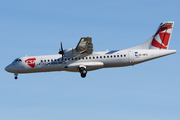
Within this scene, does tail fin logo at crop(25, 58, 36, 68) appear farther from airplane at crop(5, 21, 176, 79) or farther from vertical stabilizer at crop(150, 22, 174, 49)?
vertical stabilizer at crop(150, 22, 174, 49)

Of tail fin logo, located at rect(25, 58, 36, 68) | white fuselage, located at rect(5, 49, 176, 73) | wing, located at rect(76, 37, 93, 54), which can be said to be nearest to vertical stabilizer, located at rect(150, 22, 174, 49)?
white fuselage, located at rect(5, 49, 176, 73)

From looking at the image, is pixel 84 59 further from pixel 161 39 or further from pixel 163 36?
pixel 163 36

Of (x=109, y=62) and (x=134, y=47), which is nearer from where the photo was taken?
(x=109, y=62)

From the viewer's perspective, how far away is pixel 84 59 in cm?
3212

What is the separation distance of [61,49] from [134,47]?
9.46 meters

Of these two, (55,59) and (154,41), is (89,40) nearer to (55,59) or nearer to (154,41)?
(55,59)

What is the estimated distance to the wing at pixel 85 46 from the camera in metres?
29.7

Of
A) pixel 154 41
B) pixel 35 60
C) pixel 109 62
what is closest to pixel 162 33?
pixel 154 41

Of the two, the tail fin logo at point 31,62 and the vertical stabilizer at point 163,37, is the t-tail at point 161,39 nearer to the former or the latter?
the vertical stabilizer at point 163,37

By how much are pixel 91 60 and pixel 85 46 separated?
7.12 feet

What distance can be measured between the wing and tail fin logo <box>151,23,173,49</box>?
852 cm

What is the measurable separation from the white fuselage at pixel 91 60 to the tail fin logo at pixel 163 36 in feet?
4.53

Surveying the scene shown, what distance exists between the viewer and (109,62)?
32062mm

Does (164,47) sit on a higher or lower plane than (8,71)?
higher
